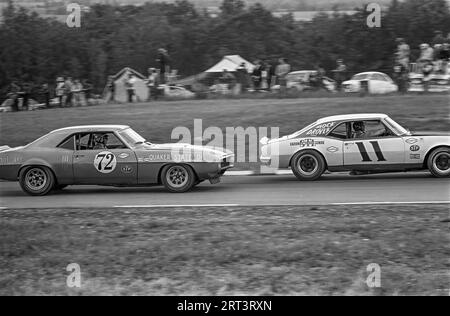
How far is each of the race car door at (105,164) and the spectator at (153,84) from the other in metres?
11.2

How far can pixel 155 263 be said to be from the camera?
21.8 ft

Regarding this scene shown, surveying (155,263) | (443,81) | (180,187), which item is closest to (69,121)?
(180,187)

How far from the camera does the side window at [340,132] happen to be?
11917 mm

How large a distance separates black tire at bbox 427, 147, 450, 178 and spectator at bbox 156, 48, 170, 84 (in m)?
13.2

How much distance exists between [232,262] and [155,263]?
2.56 ft

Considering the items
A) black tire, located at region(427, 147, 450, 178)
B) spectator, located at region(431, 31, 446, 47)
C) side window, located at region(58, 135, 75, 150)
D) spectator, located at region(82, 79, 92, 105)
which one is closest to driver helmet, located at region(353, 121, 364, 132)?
black tire, located at region(427, 147, 450, 178)

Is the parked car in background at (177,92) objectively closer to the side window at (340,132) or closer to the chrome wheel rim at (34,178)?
the side window at (340,132)

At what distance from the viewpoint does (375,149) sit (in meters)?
11.6

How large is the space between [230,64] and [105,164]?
42.5 ft

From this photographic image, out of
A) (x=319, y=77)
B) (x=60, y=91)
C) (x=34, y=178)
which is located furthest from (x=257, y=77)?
(x=34, y=178)

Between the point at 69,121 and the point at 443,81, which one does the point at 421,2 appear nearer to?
the point at 443,81

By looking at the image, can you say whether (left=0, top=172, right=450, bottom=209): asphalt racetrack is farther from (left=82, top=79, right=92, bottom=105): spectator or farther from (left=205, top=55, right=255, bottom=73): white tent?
(left=205, top=55, right=255, bottom=73): white tent

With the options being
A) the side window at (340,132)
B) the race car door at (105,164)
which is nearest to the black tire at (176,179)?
the race car door at (105,164)

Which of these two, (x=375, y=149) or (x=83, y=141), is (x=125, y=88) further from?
(x=375, y=149)
